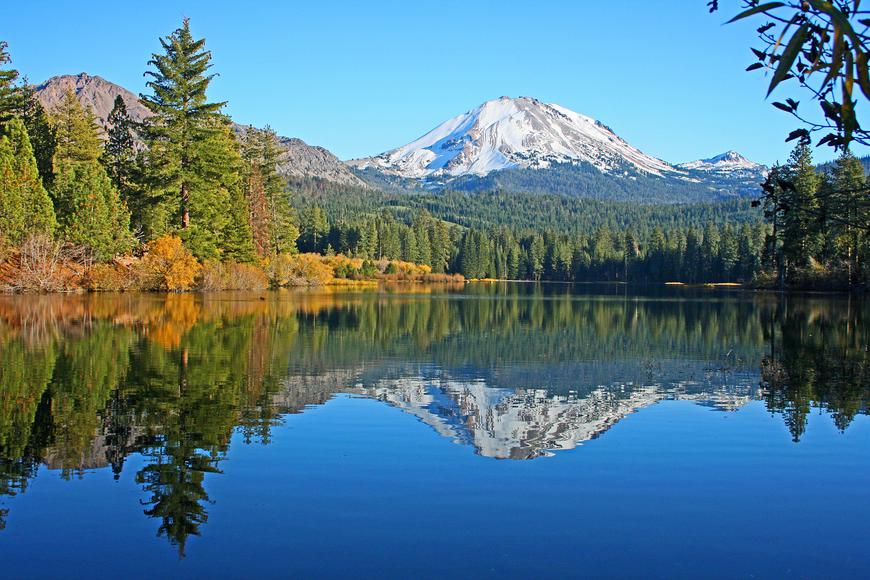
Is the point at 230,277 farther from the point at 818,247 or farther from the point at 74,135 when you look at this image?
the point at 818,247

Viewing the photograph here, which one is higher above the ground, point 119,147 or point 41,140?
point 119,147

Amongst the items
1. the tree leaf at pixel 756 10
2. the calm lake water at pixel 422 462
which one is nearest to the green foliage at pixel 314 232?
the calm lake water at pixel 422 462

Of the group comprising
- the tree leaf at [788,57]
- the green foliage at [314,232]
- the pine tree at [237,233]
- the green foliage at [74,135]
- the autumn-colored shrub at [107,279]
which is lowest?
the autumn-colored shrub at [107,279]

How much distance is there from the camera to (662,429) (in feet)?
40.2

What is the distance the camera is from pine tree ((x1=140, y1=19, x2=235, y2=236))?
50.5 m

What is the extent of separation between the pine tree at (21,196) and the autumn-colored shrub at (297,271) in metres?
24.6

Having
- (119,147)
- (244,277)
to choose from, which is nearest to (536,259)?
(119,147)

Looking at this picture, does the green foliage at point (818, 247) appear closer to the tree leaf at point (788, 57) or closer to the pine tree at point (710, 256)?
the pine tree at point (710, 256)

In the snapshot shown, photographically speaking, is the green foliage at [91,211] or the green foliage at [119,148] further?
the green foliage at [119,148]

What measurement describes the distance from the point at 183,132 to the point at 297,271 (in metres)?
25.1

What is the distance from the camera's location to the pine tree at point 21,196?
42.7 meters

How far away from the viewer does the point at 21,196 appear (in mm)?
43219

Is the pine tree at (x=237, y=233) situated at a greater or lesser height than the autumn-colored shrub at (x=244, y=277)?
greater

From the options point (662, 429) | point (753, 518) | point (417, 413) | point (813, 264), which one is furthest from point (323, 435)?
point (813, 264)
